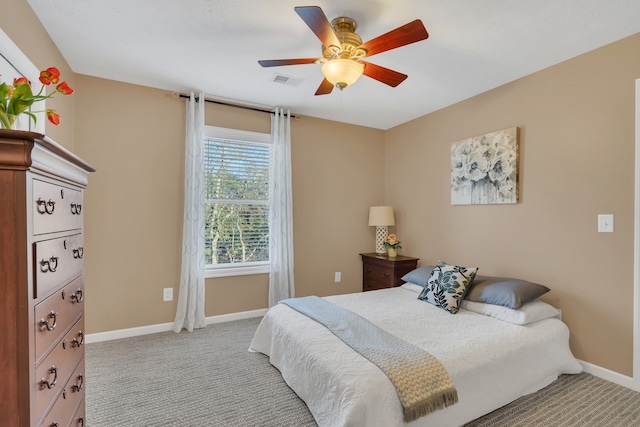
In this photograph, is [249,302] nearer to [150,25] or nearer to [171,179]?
[171,179]

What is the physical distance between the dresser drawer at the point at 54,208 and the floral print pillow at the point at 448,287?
249 centimetres

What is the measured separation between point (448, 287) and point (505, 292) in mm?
409

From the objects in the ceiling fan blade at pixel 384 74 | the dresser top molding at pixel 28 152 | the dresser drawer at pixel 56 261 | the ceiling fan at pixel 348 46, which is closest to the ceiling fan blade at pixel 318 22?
the ceiling fan at pixel 348 46

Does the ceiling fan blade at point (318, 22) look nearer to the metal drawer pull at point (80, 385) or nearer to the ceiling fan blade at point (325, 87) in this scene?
the ceiling fan blade at point (325, 87)

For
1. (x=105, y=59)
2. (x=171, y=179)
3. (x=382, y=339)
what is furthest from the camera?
(x=171, y=179)

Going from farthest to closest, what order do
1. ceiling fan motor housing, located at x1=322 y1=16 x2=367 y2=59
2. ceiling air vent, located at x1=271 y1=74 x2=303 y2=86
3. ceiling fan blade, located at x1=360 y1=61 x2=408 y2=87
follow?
ceiling air vent, located at x1=271 y1=74 x2=303 y2=86
ceiling fan blade, located at x1=360 y1=61 x2=408 y2=87
ceiling fan motor housing, located at x1=322 y1=16 x2=367 y2=59

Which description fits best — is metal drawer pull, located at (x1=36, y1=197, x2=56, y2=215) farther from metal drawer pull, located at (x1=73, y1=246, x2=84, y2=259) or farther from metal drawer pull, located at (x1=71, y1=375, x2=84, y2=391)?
metal drawer pull, located at (x1=71, y1=375, x2=84, y2=391)

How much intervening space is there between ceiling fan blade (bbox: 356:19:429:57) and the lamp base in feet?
8.62

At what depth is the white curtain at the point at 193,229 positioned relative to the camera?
314 centimetres

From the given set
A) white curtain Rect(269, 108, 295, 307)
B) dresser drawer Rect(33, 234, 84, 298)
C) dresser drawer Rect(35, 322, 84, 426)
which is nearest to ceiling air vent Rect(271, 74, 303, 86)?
white curtain Rect(269, 108, 295, 307)

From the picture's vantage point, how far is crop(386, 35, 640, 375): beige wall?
2.21 metres

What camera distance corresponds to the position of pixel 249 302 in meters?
3.58

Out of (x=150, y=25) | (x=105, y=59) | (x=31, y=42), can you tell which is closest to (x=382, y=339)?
(x=150, y=25)

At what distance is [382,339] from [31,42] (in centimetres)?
285
